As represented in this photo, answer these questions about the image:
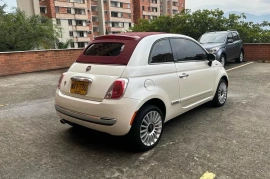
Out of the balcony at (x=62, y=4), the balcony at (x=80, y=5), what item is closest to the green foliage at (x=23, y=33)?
the balcony at (x=62, y=4)

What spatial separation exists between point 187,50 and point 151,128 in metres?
1.62

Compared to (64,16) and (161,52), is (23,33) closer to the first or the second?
(161,52)

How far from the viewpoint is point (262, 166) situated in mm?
2672

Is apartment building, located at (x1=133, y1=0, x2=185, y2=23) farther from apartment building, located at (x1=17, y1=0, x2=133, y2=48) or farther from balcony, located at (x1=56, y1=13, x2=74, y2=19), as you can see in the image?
balcony, located at (x1=56, y1=13, x2=74, y2=19)

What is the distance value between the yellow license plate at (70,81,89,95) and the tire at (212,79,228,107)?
9.66 ft

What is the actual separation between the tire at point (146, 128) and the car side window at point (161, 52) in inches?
28.6

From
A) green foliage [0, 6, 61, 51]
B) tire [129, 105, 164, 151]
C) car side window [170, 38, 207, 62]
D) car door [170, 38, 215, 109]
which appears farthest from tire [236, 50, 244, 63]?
green foliage [0, 6, 61, 51]

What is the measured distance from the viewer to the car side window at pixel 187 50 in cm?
379

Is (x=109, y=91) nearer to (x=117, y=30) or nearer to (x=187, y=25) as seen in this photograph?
(x=187, y=25)

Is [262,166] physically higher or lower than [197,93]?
lower

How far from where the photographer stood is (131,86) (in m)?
2.88

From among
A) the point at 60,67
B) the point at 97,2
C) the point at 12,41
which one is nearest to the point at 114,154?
the point at 60,67

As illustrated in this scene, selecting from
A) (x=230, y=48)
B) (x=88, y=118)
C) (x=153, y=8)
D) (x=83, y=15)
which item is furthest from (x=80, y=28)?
(x=88, y=118)

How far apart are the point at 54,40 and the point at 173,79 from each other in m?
15.7
